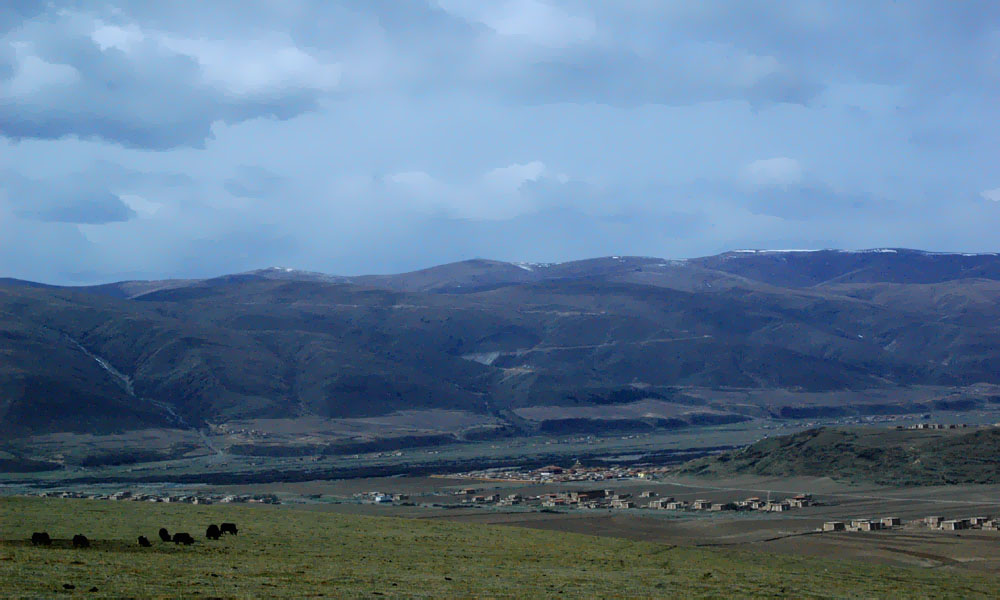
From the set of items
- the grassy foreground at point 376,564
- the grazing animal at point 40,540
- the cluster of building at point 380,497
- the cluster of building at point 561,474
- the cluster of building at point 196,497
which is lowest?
A: the cluster of building at point 561,474

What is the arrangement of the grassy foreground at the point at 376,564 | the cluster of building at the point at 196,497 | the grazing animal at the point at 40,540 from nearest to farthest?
the grassy foreground at the point at 376,564 → the grazing animal at the point at 40,540 → the cluster of building at the point at 196,497

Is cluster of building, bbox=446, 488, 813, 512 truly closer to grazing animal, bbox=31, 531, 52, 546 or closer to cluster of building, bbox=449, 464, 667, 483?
cluster of building, bbox=449, 464, 667, 483

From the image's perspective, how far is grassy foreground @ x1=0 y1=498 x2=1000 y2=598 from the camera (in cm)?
2347

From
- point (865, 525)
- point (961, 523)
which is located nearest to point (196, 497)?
point (865, 525)

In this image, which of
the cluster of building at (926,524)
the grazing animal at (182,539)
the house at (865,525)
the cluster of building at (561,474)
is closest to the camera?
the grazing animal at (182,539)

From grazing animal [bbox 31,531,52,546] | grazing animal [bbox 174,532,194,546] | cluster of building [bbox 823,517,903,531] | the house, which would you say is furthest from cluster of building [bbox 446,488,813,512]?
grazing animal [bbox 31,531,52,546]

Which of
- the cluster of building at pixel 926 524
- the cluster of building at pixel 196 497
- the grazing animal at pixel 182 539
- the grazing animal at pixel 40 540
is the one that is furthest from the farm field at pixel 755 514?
the grazing animal at pixel 40 540

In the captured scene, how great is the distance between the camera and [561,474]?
333 ft

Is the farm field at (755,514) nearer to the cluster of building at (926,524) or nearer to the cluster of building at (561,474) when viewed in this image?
the cluster of building at (926,524)

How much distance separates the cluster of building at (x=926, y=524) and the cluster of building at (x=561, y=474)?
40.8 m

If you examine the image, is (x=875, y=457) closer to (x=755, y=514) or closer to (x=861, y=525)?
(x=755, y=514)

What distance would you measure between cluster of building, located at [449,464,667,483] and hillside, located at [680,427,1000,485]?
549cm

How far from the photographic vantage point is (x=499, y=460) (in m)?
127

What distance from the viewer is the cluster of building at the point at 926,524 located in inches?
2156
